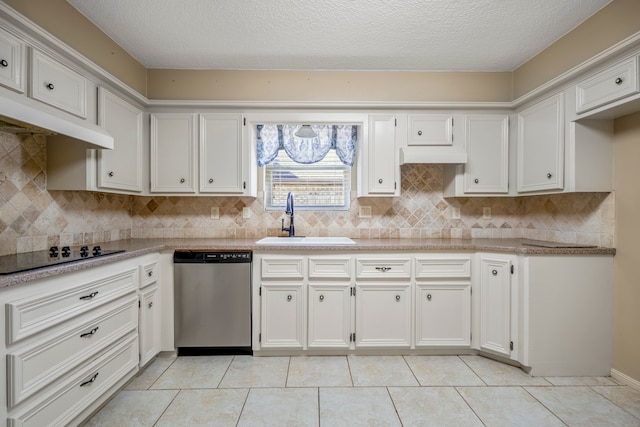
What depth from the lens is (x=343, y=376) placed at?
2.22 metres

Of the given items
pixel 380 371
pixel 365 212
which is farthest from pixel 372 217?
pixel 380 371

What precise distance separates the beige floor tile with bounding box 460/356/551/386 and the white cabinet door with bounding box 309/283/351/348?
992 mm

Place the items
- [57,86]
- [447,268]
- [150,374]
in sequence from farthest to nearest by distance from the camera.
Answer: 1. [447,268]
2. [150,374]
3. [57,86]

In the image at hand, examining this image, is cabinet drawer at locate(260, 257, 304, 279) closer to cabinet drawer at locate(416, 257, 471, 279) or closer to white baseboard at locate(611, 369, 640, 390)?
cabinet drawer at locate(416, 257, 471, 279)

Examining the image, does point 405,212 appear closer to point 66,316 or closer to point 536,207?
point 536,207

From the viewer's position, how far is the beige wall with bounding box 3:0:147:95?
1.77 m

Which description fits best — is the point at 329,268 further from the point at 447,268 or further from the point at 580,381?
the point at 580,381

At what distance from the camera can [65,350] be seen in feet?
5.07

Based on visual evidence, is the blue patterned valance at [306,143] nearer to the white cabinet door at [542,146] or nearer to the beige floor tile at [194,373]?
the white cabinet door at [542,146]

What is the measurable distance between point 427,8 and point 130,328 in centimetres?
289

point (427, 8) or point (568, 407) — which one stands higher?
point (427, 8)

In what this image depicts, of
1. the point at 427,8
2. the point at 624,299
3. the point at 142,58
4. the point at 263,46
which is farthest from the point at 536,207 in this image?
the point at 142,58

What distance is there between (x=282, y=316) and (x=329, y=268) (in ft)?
1.79

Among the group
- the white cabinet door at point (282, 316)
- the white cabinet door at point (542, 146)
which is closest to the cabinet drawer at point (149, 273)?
the white cabinet door at point (282, 316)
